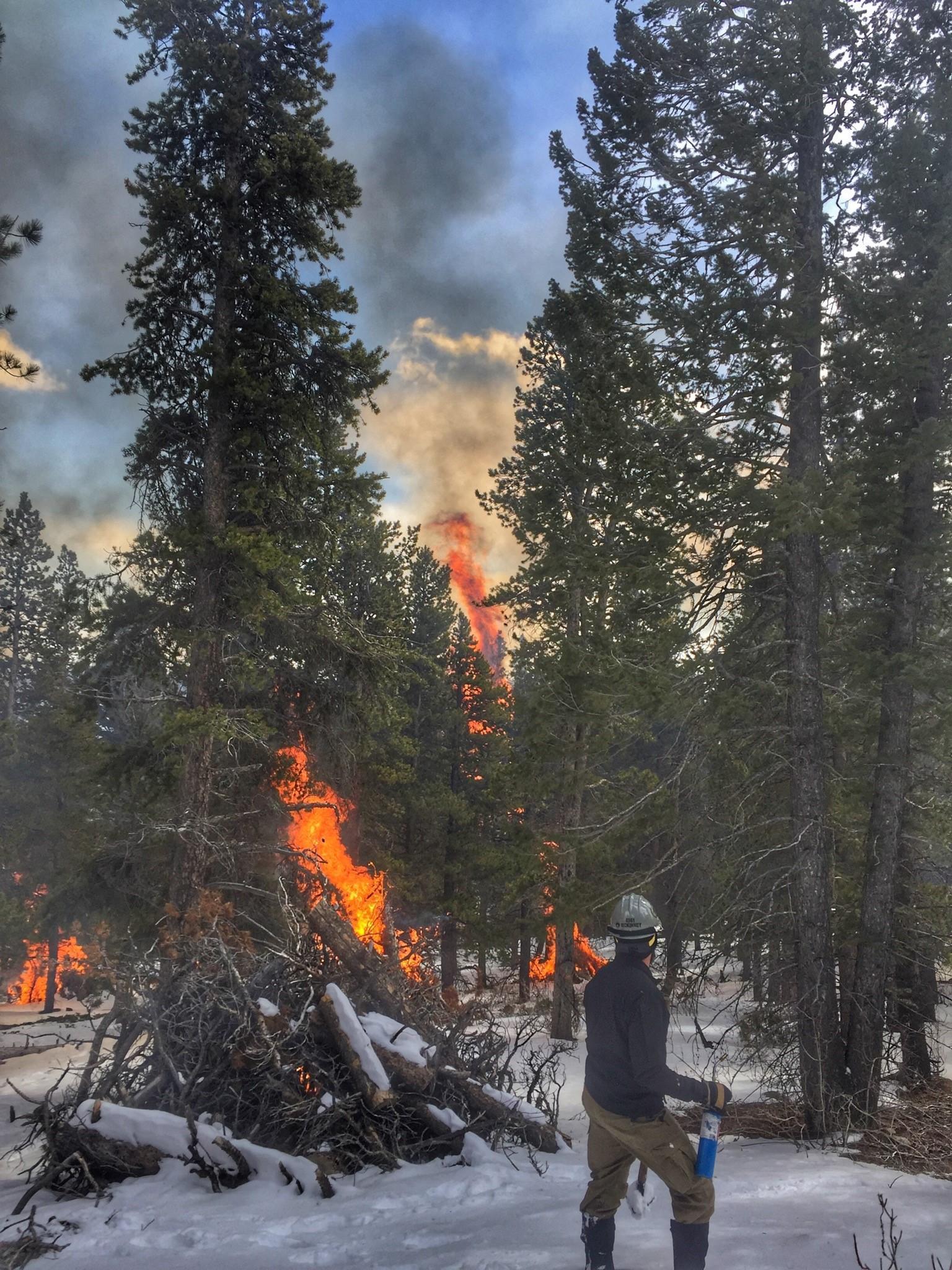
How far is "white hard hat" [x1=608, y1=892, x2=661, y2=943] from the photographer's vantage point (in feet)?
14.6

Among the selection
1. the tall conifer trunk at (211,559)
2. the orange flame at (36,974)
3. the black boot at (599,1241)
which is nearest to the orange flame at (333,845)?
the tall conifer trunk at (211,559)

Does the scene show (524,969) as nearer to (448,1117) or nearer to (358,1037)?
(448,1117)

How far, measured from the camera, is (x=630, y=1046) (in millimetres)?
4289

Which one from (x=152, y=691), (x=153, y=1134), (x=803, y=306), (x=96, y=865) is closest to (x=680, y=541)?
(x=803, y=306)

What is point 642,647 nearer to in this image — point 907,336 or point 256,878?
point 907,336

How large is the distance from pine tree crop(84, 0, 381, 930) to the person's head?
826 cm

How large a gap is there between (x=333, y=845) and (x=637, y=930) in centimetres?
1757

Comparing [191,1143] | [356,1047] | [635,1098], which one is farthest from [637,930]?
[191,1143]

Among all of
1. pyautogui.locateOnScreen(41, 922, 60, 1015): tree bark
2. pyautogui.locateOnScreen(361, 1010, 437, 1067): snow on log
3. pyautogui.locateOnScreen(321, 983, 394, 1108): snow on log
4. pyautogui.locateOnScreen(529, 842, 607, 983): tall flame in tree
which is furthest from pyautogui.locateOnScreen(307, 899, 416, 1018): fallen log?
pyautogui.locateOnScreen(41, 922, 60, 1015): tree bark

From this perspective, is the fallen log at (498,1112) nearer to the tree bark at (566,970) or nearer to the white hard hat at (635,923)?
the white hard hat at (635,923)

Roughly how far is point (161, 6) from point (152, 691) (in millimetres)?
11052

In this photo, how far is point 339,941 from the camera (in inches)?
336

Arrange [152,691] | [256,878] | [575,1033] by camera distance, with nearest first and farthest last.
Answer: [152,691]
[256,878]
[575,1033]

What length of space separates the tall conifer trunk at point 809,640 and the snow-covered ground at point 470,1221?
1577 mm
